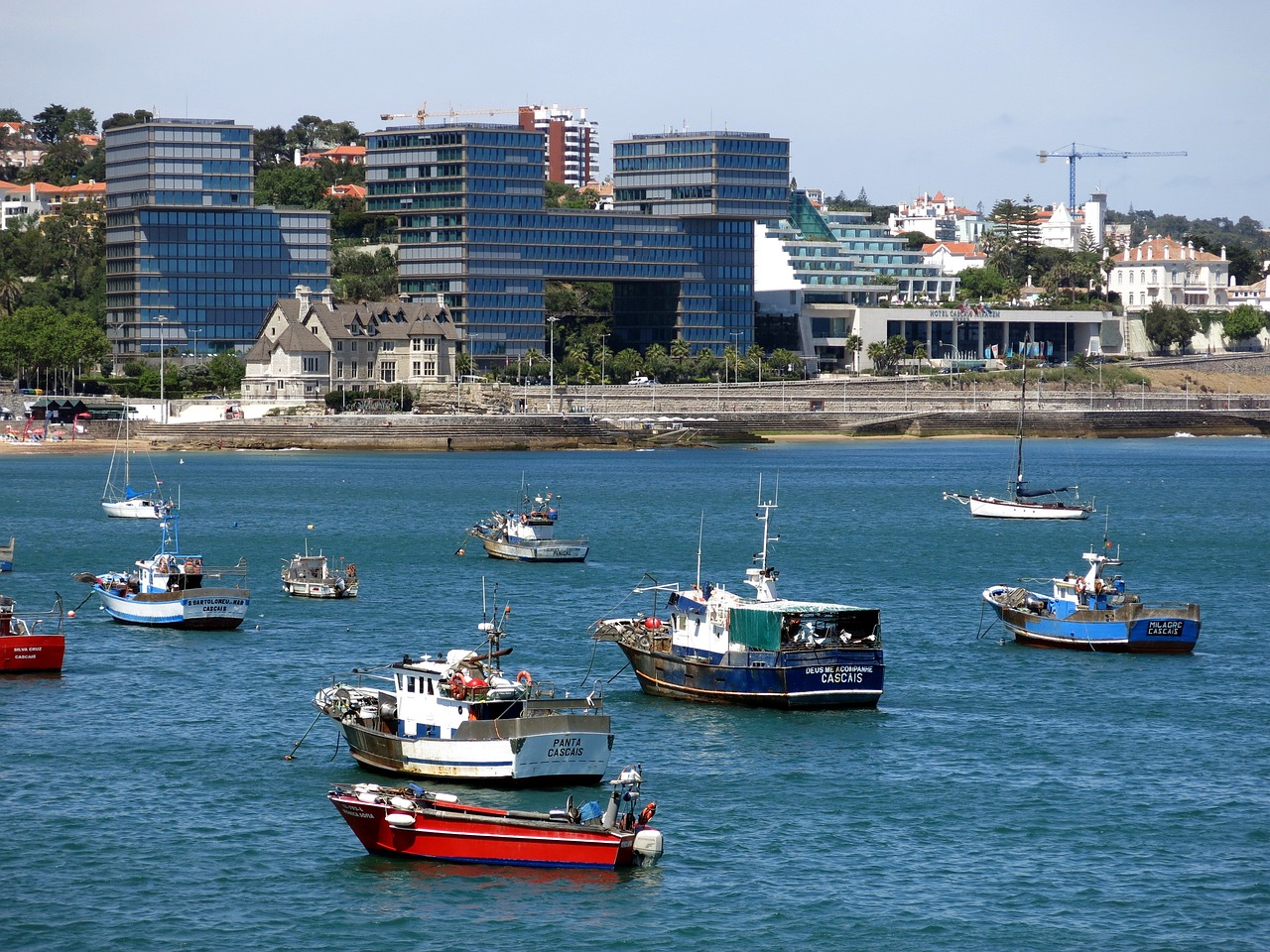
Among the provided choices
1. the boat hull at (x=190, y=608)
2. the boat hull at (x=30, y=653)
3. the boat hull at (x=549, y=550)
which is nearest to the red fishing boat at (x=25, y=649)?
the boat hull at (x=30, y=653)

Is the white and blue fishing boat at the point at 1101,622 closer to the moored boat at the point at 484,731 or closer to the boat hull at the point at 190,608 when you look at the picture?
the moored boat at the point at 484,731

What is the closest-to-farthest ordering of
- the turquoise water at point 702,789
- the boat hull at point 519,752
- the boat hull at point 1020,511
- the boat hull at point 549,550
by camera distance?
the turquoise water at point 702,789 → the boat hull at point 519,752 → the boat hull at point 549,550 → the boat hull at point 1020,511

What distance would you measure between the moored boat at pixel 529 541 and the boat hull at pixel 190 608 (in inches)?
960

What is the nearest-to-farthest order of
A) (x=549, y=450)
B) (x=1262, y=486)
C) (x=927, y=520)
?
(x=927, y=520)
(x=1262, y=486)
(x=549, y=450)

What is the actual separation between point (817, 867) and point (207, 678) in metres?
24.2

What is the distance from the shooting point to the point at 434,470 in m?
156

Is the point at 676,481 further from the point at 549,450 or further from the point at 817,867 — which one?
the point at 817,867

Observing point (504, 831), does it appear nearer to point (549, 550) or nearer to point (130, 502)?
point (549, 550)

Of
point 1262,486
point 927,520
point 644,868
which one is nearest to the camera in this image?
point 644,868

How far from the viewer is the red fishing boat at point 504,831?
35.2 meters

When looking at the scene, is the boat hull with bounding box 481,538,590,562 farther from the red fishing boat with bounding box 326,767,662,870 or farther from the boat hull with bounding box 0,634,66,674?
the red fishing boat with bounding box 326,767,662,870

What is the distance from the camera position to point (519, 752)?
131 feet

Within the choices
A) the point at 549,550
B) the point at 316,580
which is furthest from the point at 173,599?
the point at 549,550

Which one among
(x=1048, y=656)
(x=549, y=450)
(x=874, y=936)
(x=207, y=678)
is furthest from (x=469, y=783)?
(x=549, y=450)
